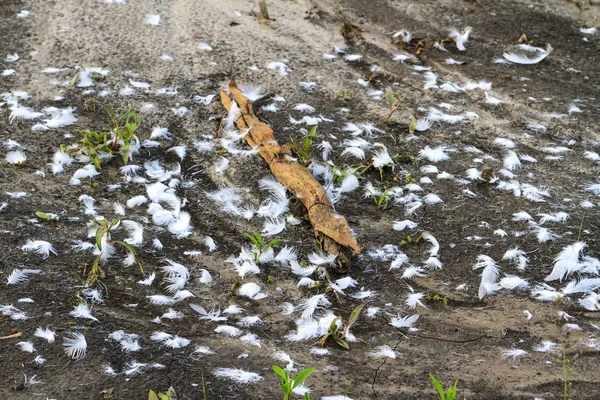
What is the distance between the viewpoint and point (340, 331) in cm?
317

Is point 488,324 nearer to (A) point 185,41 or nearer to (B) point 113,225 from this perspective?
(B) point 113,225

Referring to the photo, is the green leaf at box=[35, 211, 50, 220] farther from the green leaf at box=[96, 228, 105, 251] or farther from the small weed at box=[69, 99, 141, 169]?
the small weed at box=[69, 99, 141, 169]

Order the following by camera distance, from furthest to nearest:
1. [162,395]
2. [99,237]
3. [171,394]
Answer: [99,237] < [171,394] < [162,395]

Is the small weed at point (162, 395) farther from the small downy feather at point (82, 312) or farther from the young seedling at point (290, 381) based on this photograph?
the small downy feather at point (82, 312)

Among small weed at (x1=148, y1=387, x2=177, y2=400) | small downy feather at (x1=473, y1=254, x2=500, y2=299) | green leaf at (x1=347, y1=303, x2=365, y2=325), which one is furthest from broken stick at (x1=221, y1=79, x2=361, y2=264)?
small weed at (x1=148, y1=387, x2=177, y2=400)

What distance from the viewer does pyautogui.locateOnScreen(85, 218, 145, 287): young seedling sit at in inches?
131

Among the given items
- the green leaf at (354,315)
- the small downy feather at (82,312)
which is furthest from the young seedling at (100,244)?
the green leaf at (354,315)

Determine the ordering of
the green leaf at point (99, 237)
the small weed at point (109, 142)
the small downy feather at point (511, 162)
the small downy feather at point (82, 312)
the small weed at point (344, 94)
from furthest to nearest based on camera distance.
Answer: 1. the small weed at point (344, 94)
2. the small downy feather at point (511, 162)
3. the small weed at point (109, 142)
4. the green leaf at point (99, 237)
5. the small downy feather at point (82, 312)

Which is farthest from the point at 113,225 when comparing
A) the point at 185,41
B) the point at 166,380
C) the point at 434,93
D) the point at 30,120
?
the point at 434,93

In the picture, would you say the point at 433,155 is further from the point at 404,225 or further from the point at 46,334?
the point at 46,334

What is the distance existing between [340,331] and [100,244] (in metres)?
1.32

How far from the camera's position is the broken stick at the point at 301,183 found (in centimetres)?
363

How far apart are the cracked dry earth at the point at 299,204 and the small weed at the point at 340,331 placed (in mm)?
43

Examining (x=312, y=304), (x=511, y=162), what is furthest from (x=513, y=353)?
(x=511, y=162)
